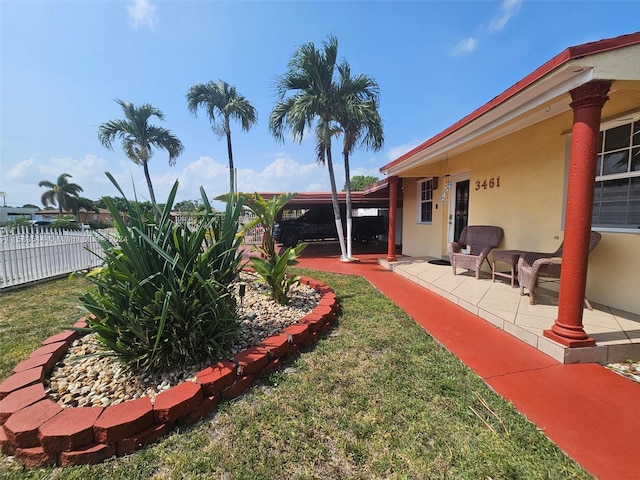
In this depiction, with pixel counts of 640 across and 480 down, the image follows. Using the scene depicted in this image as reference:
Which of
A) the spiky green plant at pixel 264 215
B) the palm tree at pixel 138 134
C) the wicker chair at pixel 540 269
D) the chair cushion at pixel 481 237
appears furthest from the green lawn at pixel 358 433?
the palm tree at pixel 138 134

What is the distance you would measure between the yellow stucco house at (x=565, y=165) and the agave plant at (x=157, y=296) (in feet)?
10.8

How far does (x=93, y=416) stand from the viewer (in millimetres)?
1640

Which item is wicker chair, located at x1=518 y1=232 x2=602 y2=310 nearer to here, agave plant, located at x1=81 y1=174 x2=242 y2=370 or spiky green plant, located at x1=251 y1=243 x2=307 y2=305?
spiky green plant, located at x1=251 y1=243 x2=307 y2=305

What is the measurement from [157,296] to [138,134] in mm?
16944

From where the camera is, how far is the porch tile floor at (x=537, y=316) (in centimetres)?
258

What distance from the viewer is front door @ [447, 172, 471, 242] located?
666 centimetres

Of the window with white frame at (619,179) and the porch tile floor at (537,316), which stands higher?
the window with white frame at (619,179)

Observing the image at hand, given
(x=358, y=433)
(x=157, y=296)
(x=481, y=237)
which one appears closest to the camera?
(x=358, y=433)

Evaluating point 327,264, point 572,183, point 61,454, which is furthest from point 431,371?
point 327,264

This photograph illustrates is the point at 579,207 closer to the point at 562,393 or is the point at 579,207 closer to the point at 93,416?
the point at 562,393

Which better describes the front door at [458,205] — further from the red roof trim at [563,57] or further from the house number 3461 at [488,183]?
the red roof trim at [563,57]

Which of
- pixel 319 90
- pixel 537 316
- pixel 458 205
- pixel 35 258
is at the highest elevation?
pixel 319 90

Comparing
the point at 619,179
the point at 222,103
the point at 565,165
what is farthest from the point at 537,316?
the point at 222,103

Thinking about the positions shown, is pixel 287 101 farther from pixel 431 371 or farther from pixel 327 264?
pixel 431 371
